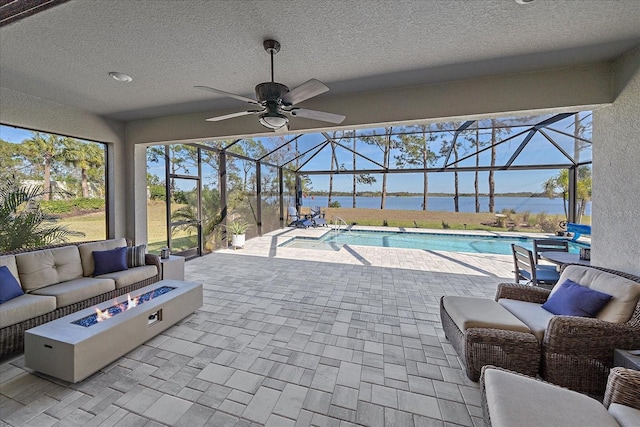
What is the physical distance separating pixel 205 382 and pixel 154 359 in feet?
2.21

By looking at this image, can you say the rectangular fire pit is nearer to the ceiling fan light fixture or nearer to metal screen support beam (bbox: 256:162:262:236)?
the ceiling fan light fixture

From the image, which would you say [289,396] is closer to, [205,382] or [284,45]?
[205,382]

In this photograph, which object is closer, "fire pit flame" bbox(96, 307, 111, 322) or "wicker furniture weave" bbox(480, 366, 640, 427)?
"wicker furniture weave" bbox(480, 366, 640, 427)

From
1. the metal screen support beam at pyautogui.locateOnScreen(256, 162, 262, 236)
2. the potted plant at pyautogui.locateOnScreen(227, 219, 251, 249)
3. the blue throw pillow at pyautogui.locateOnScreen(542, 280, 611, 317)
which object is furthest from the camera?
the metal screen support beam at pyautogui.locateOnScreen(256, 162, 262, 236)

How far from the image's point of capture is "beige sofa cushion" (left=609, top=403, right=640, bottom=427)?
1226 mm

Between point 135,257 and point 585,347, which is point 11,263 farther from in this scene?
point 585,347

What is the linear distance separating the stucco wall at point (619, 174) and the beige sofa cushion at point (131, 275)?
5.75m

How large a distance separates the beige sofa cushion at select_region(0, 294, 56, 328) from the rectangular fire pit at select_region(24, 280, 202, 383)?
49cm

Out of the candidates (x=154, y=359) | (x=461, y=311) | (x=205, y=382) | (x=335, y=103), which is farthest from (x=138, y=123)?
(x=461, y=311)

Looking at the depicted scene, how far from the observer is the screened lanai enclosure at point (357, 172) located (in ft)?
19.6

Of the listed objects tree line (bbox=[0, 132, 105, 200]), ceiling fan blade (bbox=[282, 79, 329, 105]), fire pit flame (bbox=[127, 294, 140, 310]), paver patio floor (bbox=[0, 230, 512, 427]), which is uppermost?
ceiling fan blade (bbox=[282, 79, 329, 105])

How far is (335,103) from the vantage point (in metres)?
3.83

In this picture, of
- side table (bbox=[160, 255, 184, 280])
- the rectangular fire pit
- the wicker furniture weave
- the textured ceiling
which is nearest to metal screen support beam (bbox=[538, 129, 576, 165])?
the textured ceiling

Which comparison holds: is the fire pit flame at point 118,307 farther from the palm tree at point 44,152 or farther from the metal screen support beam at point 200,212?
the metal screen support beam at point 200,212
